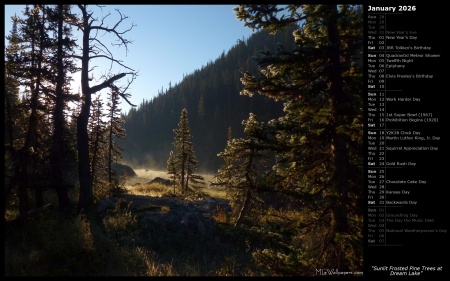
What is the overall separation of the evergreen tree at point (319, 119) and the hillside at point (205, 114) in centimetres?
10343

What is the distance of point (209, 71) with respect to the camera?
188 meters

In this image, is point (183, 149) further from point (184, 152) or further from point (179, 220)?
point (179, 220)

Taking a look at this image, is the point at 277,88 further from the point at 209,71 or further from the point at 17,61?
the point at 209,71

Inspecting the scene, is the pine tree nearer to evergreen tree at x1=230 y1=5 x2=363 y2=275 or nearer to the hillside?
evergreen tree at x1=230 y1=5 x2=363 y2=275

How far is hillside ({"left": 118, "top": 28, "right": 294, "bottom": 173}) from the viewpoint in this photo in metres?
130

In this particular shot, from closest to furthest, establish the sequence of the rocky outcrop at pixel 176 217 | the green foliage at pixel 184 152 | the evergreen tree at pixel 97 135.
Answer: the rocky outcrop at pixel 176 217
the evergreen tree at pixel 97 135
the green foliage at pixel 184 152

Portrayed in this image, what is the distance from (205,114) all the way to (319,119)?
5608 inches

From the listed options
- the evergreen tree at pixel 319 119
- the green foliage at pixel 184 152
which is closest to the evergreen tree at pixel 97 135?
the green foliage at pixel 184 152

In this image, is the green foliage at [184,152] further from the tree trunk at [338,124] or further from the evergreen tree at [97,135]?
the tree trunk at [338,124]

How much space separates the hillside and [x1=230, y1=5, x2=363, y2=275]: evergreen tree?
103 m

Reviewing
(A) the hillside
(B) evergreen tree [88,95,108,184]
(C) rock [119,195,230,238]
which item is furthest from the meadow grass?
(A) the hillside

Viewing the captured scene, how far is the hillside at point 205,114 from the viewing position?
13000 centimetres

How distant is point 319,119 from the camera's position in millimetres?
6211

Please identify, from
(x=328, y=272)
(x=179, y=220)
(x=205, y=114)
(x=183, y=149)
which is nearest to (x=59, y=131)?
(x=179, y=220)
